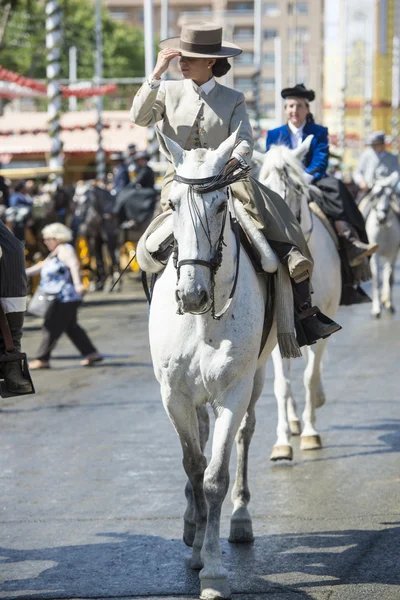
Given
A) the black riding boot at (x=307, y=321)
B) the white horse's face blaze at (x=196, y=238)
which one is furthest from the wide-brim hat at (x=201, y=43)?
the black riding boot at (x=307, y=321)

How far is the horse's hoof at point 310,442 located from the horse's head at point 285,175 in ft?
6.03

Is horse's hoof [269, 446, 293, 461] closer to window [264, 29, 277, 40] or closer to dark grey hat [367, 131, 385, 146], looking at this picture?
dark grey hat [367, 131, 385, 146]

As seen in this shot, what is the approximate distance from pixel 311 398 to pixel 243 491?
2.70 metres

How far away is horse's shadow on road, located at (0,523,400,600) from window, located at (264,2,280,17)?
120981mm

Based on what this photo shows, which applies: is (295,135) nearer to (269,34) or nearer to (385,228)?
(385,228)

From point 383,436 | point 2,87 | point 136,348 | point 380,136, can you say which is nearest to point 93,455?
point 383,436

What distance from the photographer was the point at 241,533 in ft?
23.6

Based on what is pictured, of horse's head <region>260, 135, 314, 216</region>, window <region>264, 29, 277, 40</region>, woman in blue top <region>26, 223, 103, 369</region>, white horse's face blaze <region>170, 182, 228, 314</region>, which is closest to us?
white horse's face blaze <region>170, 182, 228, 314</region>

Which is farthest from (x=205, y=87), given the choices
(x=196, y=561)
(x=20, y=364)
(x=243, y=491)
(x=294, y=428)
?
(x=294, y=428)

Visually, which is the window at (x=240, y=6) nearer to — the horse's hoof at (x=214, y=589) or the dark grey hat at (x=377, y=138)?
the dark grey hat at (x=377, y=138)

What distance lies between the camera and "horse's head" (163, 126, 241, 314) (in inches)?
232

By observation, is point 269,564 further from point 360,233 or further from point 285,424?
point 360,233

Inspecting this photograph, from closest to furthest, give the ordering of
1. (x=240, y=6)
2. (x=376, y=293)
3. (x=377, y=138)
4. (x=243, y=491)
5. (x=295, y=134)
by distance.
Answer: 1. (x=243, y=491)
2. (x=295, y=134)
3. (x=376, y=293)
4. (x=377, y=138)
5. (x=240, y=6)

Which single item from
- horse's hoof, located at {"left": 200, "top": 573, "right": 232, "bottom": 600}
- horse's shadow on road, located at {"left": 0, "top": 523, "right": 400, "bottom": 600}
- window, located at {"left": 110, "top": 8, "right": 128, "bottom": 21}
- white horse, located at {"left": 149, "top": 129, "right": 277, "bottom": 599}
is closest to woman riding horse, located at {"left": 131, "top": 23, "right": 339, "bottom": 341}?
white horse, located at {"left": 149, "top": 129, "right": 277, "bottom": 599}
